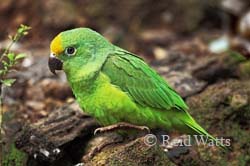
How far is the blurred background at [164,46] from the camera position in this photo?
3993 mm

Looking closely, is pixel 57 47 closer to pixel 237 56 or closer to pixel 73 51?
pixel 73 51

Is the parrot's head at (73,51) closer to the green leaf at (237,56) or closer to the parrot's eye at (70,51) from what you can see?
the parrot's eye at (70,51)

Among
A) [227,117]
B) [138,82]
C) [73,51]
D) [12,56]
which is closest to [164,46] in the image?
[227,117]

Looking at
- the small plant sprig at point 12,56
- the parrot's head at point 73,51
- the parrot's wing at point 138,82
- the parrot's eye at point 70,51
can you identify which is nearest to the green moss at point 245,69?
the parrot's wing at point 138,82

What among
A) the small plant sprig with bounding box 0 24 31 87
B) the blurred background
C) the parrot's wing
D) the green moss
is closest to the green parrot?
the parrot's wing

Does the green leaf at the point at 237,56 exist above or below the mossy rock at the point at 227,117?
above

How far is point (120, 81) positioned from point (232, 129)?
906mm

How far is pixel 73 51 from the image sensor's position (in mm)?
3523

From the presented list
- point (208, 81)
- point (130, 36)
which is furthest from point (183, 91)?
point (130, 36)

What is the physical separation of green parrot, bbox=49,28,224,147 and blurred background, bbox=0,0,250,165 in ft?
1.53

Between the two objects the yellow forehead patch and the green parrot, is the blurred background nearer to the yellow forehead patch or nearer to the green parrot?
the green parrot

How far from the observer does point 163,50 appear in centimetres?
612

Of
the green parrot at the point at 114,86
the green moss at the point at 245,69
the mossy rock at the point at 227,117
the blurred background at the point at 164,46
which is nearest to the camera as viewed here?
the green parrot at the point at 114,86

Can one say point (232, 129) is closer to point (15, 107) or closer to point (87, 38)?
point (87, 38)
